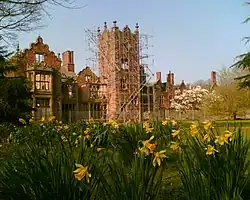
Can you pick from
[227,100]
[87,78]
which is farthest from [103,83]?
[227,100]

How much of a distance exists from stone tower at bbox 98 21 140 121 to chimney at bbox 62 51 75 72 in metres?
4.26

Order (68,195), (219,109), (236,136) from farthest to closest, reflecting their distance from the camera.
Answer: (219,109) < (236,136) < (68,195)

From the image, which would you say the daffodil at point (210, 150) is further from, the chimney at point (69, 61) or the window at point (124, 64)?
the chimney at point (69, 61)

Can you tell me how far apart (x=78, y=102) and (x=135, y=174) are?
35.9 meters

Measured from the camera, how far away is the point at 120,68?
134 feet

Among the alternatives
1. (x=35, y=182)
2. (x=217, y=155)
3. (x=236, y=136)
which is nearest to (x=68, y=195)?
(x=35, y=182)

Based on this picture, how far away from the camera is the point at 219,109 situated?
37.7 metres

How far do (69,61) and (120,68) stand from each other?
7119mm

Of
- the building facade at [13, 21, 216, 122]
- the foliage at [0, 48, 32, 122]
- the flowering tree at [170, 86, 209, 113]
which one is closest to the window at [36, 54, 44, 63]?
the building facade at [13, 21, 216, 122]

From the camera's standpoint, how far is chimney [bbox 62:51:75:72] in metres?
43.5

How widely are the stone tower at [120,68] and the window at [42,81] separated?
8706 mm

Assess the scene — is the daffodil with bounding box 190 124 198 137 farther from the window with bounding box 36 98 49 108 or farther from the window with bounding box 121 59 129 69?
the window with bounding box 121 59 129 69

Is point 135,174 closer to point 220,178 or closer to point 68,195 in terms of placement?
point 68,195

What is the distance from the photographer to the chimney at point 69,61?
143 ft
